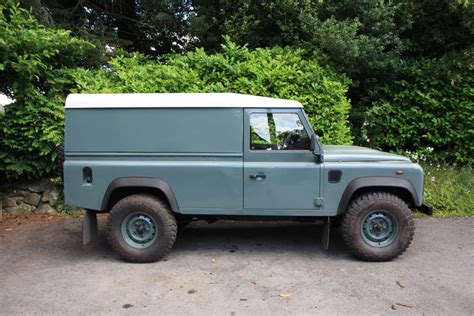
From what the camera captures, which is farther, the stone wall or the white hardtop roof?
the stone wall

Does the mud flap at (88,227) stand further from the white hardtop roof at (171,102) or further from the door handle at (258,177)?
the door handle at (258,177)

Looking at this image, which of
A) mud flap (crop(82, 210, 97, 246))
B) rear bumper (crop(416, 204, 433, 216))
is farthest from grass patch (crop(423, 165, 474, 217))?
mud flap (crop(82, 210, 97, 246))

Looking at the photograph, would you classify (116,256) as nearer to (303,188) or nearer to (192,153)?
(192,153)

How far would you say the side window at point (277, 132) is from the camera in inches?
193

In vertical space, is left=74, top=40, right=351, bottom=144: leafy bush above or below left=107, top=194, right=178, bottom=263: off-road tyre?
above

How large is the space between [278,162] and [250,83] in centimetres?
233

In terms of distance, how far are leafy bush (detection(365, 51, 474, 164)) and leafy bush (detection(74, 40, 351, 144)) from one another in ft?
5.46

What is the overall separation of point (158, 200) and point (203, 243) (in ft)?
3.54

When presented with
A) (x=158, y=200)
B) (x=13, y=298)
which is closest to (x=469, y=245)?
(x=158, y=200)

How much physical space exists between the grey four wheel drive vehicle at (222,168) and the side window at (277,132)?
11 millimetres

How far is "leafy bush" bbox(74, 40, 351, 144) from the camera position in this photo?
6867mm

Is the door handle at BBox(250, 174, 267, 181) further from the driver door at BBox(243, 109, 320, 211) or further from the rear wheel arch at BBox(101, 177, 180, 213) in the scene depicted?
the rear wheel arch at BBox(101, 177, 180, 213)

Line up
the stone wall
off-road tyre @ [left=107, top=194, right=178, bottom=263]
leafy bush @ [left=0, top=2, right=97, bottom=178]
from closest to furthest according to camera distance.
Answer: off-road tyre @ [left=107, top=194, right=178, bottom=263]
leafy bush @ [left=0, top=2, right=97, bottom=178]
the stone wall

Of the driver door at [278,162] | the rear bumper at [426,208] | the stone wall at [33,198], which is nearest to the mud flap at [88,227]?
the driver door at [278,162]
